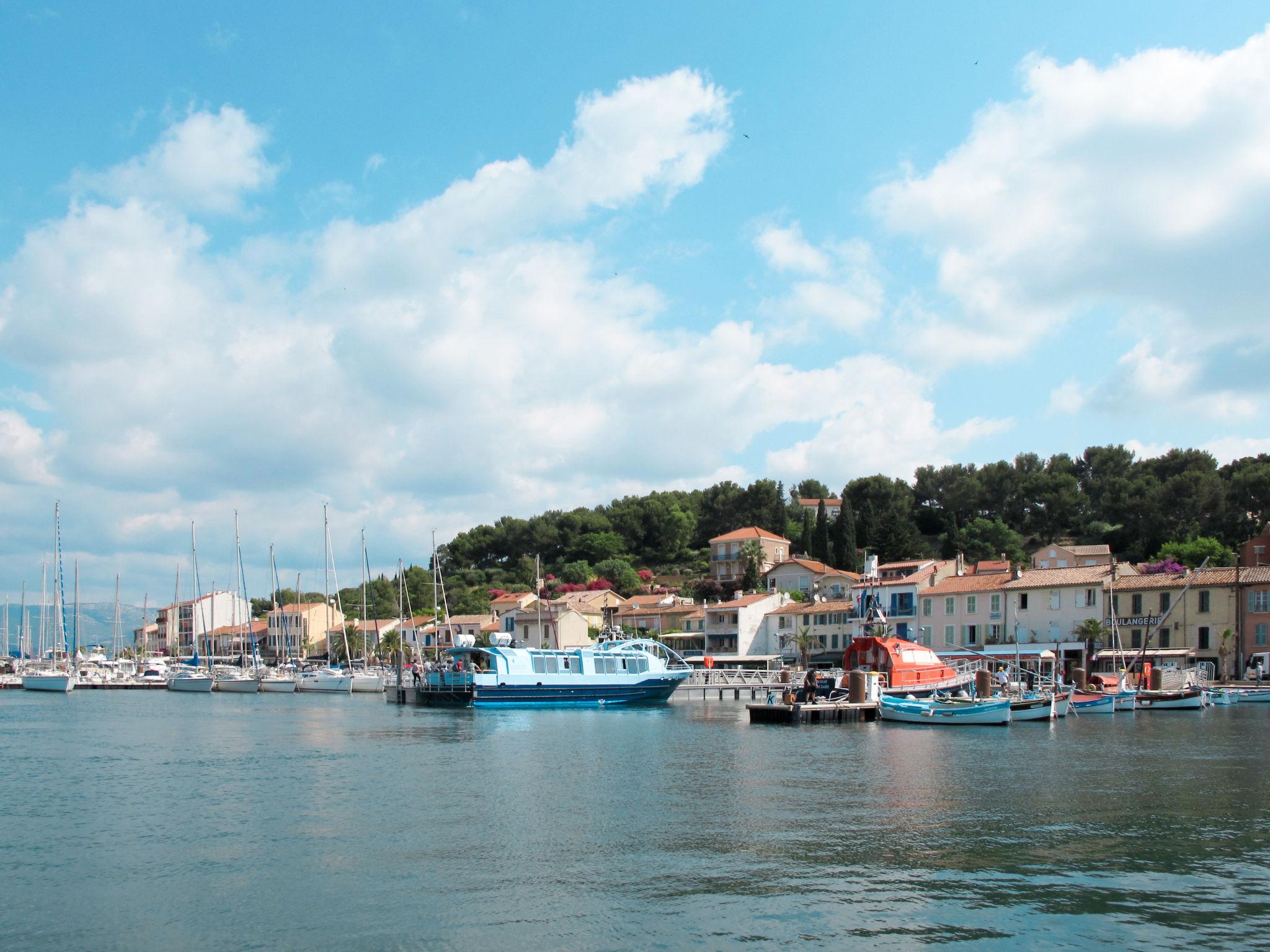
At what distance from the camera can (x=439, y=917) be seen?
17.1 meters

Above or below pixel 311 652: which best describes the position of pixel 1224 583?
above

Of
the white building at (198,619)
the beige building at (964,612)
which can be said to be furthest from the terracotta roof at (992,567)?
the white building at (198,619)

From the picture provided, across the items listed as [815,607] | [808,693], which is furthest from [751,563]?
[808,693]

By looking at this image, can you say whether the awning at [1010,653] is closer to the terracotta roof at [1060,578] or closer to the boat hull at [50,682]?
the terracotta roof at [1060,578]

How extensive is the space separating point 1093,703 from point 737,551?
244 feet

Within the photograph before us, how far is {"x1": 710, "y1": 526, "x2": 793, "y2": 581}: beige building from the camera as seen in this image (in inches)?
5133

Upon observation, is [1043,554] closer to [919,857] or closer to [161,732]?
[161,732]

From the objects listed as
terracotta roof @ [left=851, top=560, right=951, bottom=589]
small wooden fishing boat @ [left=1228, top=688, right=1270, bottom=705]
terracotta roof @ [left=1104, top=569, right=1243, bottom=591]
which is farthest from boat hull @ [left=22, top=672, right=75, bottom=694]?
→ small wooden fishing boat @ [left=1228, top=688, right=1270, bottom=705]

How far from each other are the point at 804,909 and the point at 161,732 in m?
41.7

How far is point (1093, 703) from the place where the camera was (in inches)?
2370

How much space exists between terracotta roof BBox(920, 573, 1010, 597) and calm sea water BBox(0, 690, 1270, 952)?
128ft

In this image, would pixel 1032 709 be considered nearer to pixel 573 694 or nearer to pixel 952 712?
pixel 952 712

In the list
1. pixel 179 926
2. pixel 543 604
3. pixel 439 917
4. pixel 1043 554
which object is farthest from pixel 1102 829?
pixel 543 604

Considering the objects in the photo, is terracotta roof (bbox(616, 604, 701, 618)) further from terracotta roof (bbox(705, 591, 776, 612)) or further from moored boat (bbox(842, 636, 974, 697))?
moored boat (bbox(842, 636, 974, 697))
